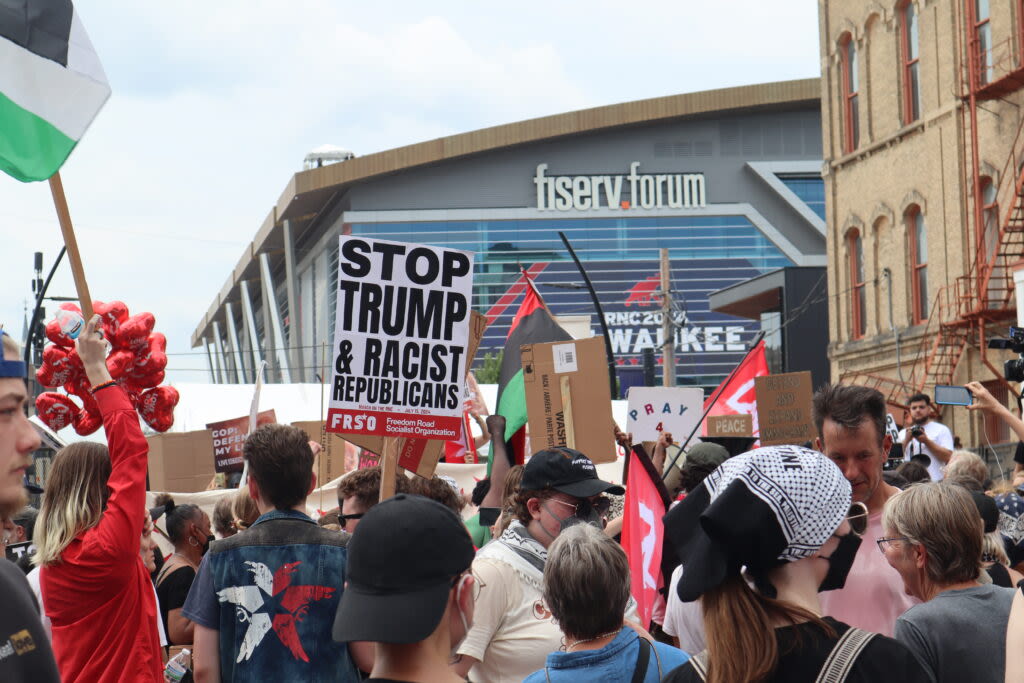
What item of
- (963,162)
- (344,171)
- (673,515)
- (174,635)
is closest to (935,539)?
(673,515)

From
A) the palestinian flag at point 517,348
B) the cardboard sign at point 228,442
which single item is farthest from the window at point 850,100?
the palestinian flag at point 517,348

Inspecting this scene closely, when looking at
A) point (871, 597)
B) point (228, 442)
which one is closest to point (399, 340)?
point (871, 597)

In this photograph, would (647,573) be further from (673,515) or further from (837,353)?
(837,353)

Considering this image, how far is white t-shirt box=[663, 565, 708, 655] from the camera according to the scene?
5406 millimetres

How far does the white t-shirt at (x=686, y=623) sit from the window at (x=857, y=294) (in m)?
25.1

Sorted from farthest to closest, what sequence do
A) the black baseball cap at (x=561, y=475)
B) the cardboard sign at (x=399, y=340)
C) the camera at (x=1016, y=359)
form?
1. the camera at (x=1016, y=359)
2. the cardboard sign at (x=399, y=340)
3. the black baseball cap at (x=561, y=475)

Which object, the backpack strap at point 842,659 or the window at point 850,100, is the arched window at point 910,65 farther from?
the backpack strap at point 842,659

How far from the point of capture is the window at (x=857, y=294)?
97.1ft

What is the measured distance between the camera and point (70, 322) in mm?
6395

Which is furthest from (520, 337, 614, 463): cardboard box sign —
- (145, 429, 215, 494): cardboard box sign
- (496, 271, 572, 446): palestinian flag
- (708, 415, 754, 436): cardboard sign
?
(145, 429, 215, 494): cardboard box sign

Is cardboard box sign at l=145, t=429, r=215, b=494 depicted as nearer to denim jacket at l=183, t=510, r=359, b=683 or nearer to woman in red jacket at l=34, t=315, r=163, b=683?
woman in red jacket at l=34, t=315, r=163, b=683

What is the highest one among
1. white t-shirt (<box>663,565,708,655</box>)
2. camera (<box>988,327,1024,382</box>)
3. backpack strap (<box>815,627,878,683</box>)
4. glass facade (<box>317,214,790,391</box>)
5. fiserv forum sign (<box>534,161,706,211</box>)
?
fiserv forum sign (<box>534,161,706,211</box>)

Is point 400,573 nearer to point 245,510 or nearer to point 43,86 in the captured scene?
point 43,86

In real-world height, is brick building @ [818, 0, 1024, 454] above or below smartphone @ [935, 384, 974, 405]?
above
